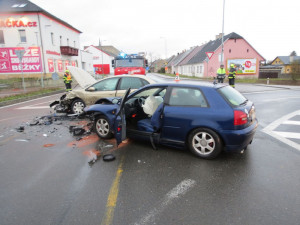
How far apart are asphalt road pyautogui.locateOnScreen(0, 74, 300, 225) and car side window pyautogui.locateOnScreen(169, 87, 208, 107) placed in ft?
3.50

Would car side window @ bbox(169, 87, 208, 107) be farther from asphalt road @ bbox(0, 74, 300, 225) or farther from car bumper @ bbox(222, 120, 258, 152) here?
asphalt road @ bbox(0, 74, 300, 225)

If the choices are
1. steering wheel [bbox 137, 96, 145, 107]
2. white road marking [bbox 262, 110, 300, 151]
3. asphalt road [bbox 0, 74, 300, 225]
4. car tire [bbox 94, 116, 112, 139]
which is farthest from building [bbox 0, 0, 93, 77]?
white road marking [bbox 262, 110, 300, 151]

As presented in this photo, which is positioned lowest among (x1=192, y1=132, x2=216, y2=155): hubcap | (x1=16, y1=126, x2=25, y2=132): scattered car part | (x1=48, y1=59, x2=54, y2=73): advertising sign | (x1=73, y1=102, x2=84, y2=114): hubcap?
(x1=16, y1=126, x2=25, y2=132): scattered car part

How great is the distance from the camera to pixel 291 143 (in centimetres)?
511

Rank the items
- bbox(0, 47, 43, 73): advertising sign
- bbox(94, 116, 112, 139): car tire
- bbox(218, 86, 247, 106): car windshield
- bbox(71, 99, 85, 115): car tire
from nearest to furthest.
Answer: bbox(218, 86, 247, 106): car windshield, bbox(94, 116, 112, 139): car tire, bbox(71, 99, 85, 115): car tire, bbox(0, 47, 43, 73): advertising sign

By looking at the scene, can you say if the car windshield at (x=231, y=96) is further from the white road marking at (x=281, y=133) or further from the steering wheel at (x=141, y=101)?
the steering wheel at (x=141, y=101)

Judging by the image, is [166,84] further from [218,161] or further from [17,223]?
[17,223]

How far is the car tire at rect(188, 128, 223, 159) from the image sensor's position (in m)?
4.00

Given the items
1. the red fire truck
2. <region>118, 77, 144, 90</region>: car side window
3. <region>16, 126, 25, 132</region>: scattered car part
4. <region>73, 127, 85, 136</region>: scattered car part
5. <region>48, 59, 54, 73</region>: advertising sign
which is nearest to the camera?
<region>73, 127, 85, 136</region>: scattered car part

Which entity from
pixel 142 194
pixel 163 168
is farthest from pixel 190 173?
pixel 142 194

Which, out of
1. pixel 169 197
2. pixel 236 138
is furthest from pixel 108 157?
pixel 236 138

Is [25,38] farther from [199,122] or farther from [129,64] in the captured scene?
[199,122]

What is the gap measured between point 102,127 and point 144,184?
250 cm

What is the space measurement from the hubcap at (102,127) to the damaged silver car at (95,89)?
2294mm
